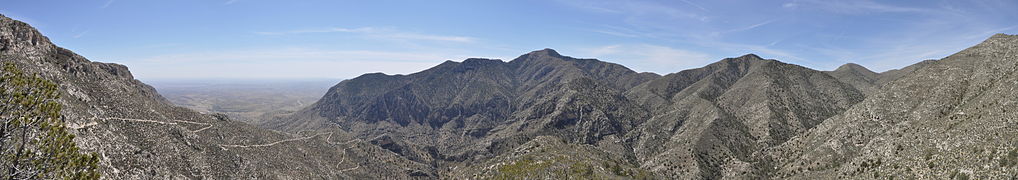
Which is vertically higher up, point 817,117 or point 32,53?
point 32,53

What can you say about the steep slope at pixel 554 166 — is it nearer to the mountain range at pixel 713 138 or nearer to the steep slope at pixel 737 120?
the mountain range at pixel 713 138

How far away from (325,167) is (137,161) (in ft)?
186

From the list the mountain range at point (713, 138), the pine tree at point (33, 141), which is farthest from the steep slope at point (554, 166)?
the pine tree at point (33, 141)

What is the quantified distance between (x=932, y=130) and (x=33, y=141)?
114587mm

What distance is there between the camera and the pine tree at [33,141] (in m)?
19.8

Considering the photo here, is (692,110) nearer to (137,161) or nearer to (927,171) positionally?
(927,171)

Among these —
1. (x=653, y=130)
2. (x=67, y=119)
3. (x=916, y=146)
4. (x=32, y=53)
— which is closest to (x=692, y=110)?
(x=653, y=130)

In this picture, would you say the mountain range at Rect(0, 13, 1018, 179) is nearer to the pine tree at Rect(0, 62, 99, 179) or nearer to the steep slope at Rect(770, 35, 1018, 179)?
the steep slope at Rect(770, 35, 1018, 179)

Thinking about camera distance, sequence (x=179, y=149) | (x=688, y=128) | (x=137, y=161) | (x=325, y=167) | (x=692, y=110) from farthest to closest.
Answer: (x=692, y=110), (x=688, y=128), (x=325, y=167), (x=179, y=149), (x=137, y=161)

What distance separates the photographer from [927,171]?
65125mm

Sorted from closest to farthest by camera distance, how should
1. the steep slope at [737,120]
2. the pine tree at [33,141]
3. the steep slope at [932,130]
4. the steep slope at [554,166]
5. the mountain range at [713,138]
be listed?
the pine tree at [33,141]
the steep slope at [932,130]
the mountain range at [713,138]
the steep slope at [554,166]
the steep slope at [737,120]

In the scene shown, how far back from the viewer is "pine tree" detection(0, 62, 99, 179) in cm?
1983

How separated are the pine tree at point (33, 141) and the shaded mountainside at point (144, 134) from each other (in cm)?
4367

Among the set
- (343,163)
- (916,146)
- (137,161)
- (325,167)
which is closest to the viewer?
(137,161)
